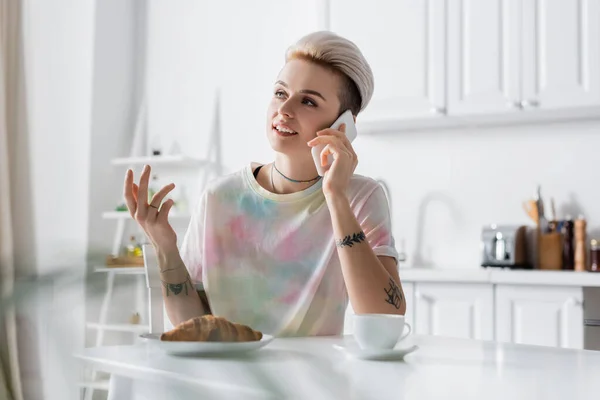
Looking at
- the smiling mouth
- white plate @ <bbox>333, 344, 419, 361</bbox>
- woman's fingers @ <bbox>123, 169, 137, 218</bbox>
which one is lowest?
white plate @ <bbox>333, 344, 419, 361</bbox>

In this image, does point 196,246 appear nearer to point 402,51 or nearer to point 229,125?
point 402,51

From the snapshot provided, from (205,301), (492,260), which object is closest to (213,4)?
(492,260)

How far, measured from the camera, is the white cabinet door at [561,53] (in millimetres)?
2688

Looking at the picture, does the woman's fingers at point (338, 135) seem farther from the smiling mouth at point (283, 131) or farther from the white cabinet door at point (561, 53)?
the white cabinet door at point (561, 53)

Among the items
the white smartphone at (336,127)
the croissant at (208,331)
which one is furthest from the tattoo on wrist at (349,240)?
the croissant at (208,331)

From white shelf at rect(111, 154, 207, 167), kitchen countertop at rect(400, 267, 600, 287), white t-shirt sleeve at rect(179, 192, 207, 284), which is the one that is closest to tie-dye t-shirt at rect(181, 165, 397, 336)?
white t-shirt sleeve at rect(179, 192, 207, 284)

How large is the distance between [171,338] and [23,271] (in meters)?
0.52

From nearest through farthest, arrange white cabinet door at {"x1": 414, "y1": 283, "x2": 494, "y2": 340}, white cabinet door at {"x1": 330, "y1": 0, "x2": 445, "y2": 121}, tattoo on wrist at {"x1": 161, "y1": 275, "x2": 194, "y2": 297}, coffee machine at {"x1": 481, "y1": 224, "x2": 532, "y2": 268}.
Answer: tattoo on wrist at {"x1": 161, "y1": 275, "x2": 194, "y2": 297}, white cabinet door at {"x1": 414, "y1": 283, "x2": 494, "y2": 340}, coffee machine at {"x1": 481, "y1": 224, "x2": 532, "y2": 268}, white cabinet door at {"x1": 330, "y1": 0, "x2": 445, "y2": 121}

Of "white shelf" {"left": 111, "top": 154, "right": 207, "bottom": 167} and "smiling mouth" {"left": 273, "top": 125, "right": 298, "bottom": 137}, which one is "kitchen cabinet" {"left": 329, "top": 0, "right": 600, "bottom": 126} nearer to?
"white shelf" {"left": 111, "top": 154, "right": 207, "bottom": 167}

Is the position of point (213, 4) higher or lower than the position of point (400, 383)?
higher

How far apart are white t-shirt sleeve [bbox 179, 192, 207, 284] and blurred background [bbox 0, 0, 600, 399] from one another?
200mm

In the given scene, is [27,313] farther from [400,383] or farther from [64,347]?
[400,383]

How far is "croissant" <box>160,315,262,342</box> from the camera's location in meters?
0.68

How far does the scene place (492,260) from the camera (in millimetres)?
2844
